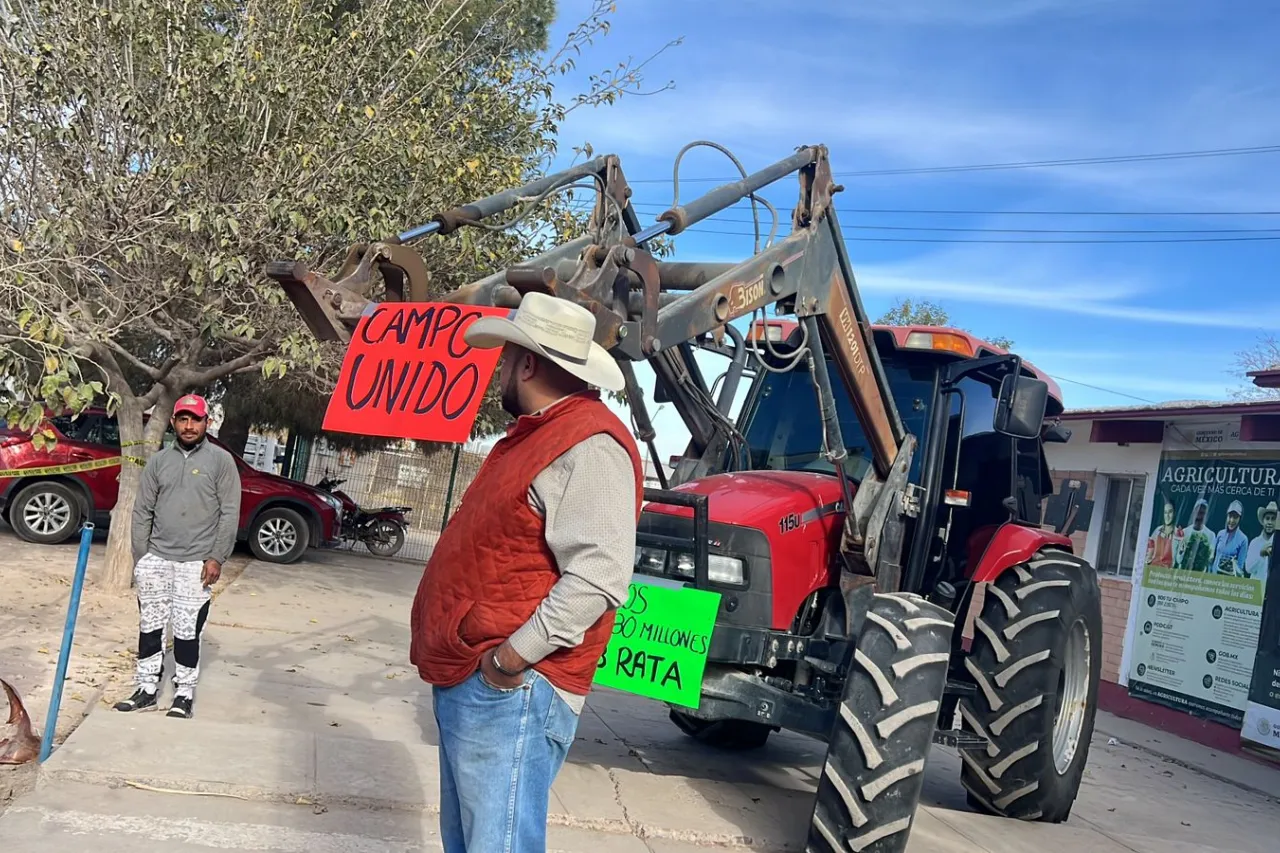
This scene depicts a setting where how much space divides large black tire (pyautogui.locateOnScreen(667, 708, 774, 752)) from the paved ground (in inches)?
4.1

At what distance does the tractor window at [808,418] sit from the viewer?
627 centimetres

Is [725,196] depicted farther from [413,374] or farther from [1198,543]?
[1198,543]

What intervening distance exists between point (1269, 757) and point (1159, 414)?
3543 millimetres

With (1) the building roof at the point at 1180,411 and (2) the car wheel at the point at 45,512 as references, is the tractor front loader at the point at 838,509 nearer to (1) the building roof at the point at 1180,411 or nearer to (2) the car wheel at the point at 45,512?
(1) the building roof at the point at 1180,411

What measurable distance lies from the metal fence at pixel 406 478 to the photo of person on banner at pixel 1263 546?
12.9 metres

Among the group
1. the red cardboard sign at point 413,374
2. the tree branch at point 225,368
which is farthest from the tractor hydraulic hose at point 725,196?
the tree branch at point 225,368

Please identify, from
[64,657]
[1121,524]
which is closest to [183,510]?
[64,657]

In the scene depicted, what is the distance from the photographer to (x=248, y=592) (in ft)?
39.9

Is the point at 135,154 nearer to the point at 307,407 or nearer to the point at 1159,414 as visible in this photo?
the point at 307,407

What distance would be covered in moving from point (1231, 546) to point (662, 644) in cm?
841

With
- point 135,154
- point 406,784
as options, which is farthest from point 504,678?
point 135,154

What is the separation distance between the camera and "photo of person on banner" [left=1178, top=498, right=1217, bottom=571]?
11.7m

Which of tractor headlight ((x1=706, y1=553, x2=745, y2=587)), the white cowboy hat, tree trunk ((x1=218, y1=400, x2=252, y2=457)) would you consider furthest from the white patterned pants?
tree trunk ((x1=218, y1=400, x2=252, y2=457))

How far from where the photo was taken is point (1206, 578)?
38.2 feet
